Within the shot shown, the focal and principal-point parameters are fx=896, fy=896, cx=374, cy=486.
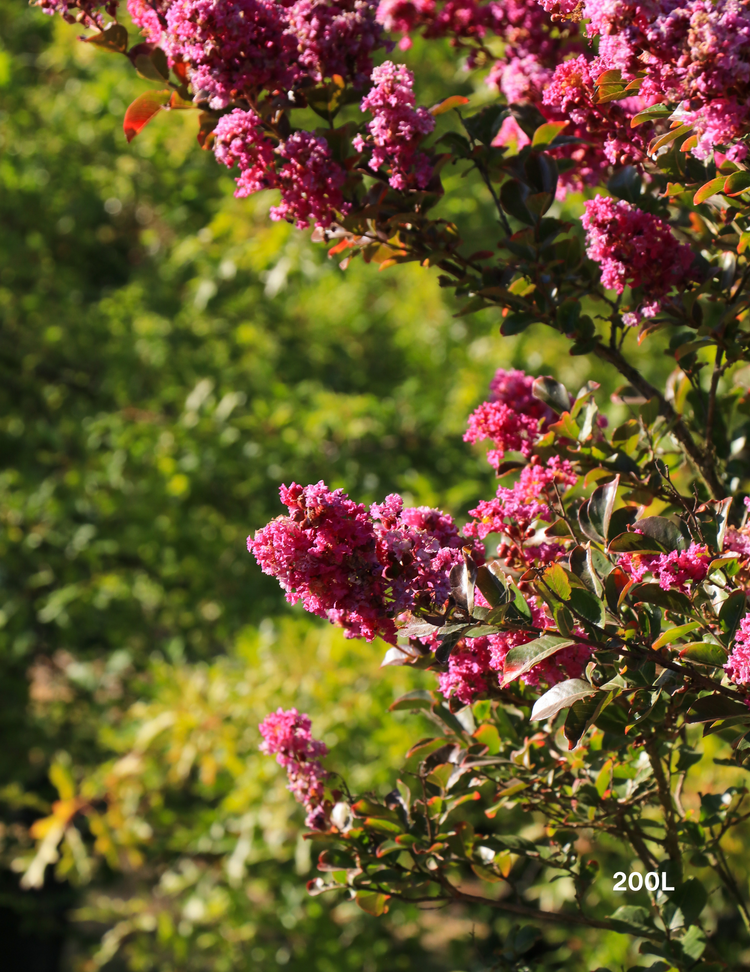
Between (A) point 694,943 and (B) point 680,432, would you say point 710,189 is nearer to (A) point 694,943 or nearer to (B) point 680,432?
(B) point 680,432

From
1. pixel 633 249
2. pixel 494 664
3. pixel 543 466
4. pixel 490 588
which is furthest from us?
pixel 543 466

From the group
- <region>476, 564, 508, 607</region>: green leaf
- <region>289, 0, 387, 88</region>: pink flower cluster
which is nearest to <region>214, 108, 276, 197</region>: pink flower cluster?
<region>289, 0, 387, 88</region>: pink flower cluster

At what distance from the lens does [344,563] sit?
0.84m

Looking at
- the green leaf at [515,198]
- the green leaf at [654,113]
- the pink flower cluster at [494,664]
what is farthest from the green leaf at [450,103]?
the pink flower cluster at [494,664]

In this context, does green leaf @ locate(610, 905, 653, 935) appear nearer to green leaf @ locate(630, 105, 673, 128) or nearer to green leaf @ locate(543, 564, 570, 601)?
green leaf @ locate(543, 564, 570, 601)

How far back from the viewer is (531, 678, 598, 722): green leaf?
0.79m

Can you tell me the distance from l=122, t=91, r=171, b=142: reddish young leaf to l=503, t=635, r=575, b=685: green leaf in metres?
0.77

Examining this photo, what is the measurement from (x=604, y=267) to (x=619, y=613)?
1.41 ft

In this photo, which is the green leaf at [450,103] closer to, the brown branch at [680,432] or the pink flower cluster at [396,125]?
the pink flower cluster at [396,125]

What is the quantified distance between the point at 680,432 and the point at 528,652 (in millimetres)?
489

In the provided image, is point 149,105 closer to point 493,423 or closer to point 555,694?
point 493,423

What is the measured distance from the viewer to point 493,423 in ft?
3.90

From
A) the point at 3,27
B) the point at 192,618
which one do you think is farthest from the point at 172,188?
the point at 192,618

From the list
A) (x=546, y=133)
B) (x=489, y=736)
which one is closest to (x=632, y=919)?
(x=489, y=736)
